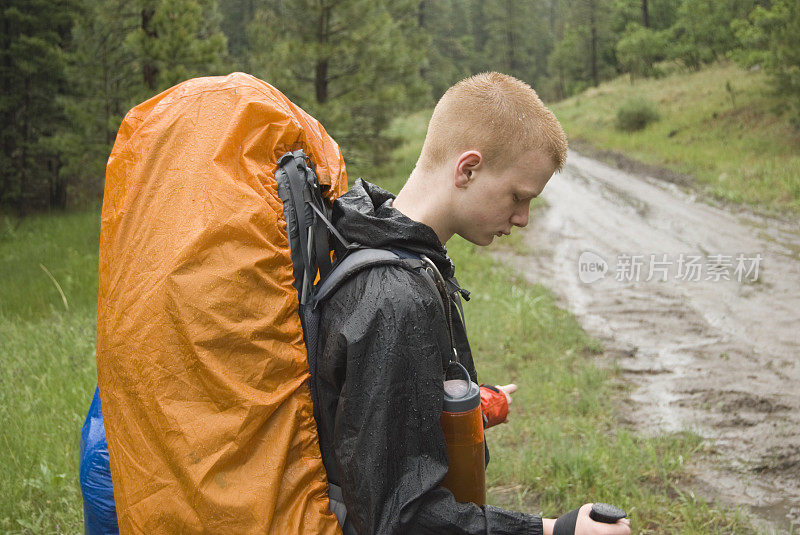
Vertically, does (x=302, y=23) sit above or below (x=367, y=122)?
above

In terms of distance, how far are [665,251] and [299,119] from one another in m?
8.17

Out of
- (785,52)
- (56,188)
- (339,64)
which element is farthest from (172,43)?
(785,52)

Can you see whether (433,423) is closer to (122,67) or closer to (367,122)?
(367,122)

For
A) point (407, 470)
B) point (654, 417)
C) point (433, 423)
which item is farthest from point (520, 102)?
point (654, 417)

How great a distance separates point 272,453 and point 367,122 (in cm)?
1315

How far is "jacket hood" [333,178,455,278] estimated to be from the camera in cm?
154

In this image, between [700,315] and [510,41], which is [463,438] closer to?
[700,315]

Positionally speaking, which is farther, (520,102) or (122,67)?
(122,67)

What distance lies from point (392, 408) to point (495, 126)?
0.74m

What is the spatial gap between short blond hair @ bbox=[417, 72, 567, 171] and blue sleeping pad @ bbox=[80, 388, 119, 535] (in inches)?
45.8

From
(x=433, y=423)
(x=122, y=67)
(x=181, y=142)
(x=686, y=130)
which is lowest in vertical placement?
(x=686, y=130)

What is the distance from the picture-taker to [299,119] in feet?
5.76

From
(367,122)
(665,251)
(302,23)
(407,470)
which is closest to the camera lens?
(407,470)

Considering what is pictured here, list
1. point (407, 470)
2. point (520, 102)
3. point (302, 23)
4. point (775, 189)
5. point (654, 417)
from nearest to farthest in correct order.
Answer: point (407, 470)
point (520, 102)
point (654, 417)
point (775, 189)
point (302, 23)
